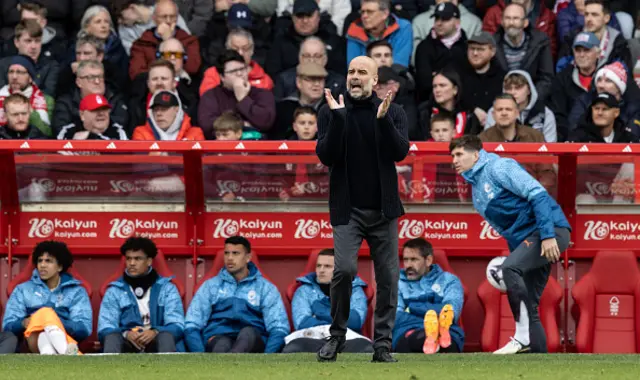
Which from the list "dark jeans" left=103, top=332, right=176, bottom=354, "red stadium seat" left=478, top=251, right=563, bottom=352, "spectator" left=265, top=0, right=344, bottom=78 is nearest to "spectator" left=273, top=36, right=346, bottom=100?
"spectator" left=265, top=0, right=344, bottom=78

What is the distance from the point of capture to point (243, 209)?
1420cm

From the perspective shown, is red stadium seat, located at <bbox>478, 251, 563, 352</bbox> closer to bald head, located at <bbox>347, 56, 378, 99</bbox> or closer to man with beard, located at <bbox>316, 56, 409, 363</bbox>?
man with beard, located at <bbox>316, 56, 409, 363</bbox>

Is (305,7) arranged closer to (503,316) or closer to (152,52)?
(152,52)

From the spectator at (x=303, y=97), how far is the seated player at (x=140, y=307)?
2467 millimetres

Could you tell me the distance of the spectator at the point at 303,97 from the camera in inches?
607

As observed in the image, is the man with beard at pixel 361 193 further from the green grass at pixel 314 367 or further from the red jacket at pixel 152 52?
the red jacket at pixel 152 52

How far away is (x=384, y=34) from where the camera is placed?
1641cm

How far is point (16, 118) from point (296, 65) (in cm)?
330

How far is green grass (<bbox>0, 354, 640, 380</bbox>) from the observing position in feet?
29.8

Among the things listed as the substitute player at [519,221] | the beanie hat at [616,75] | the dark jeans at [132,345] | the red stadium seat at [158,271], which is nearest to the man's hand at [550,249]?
the substitute player at [519,221]

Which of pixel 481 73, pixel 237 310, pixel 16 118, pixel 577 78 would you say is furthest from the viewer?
pixel 577 78

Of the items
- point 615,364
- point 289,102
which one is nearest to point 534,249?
point 615,364

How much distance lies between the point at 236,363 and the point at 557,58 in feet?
26.8

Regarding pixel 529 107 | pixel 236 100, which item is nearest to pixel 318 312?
pixel 236 100
